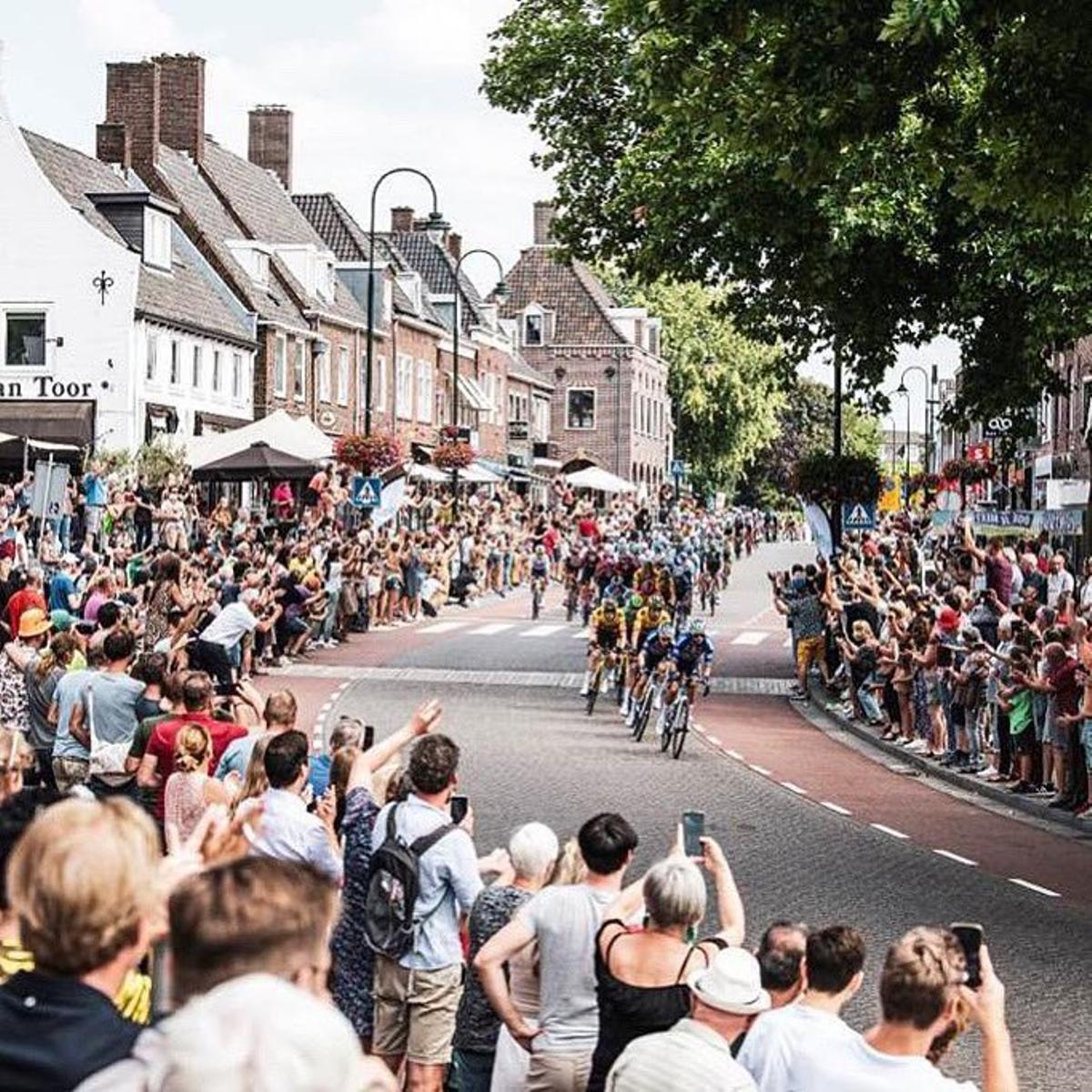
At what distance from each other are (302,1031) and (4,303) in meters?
48.7

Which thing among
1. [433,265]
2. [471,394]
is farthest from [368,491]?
[433,265]

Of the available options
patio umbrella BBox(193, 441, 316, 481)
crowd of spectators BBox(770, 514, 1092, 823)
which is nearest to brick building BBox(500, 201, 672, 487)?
patio umbrella BBox(193, 441, 316, 481)

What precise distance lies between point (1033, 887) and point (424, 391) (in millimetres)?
59439

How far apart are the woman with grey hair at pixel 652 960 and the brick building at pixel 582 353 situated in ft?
298

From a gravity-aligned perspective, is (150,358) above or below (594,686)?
above

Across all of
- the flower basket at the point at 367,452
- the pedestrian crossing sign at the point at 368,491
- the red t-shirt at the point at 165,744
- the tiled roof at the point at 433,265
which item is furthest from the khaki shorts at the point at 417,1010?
the tiled roof at the point at 433,265

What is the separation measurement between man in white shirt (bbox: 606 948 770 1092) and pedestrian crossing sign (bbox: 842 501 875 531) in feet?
101

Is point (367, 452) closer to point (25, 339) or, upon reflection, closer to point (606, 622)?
point (25, 339)

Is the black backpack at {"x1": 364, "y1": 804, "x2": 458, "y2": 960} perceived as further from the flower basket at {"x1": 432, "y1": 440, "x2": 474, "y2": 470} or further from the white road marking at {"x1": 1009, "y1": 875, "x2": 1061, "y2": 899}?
the flower basket at {"x1": 432, "y1": 440, "x2": 474, "y2": 470}

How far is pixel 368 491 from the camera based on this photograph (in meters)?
42.5

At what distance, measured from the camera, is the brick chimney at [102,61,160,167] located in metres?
55.0

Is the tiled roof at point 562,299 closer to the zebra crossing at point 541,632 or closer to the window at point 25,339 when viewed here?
the window at point 25,339

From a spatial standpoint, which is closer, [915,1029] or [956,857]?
[915,1029]

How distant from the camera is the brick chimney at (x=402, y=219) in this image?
83938 mm
